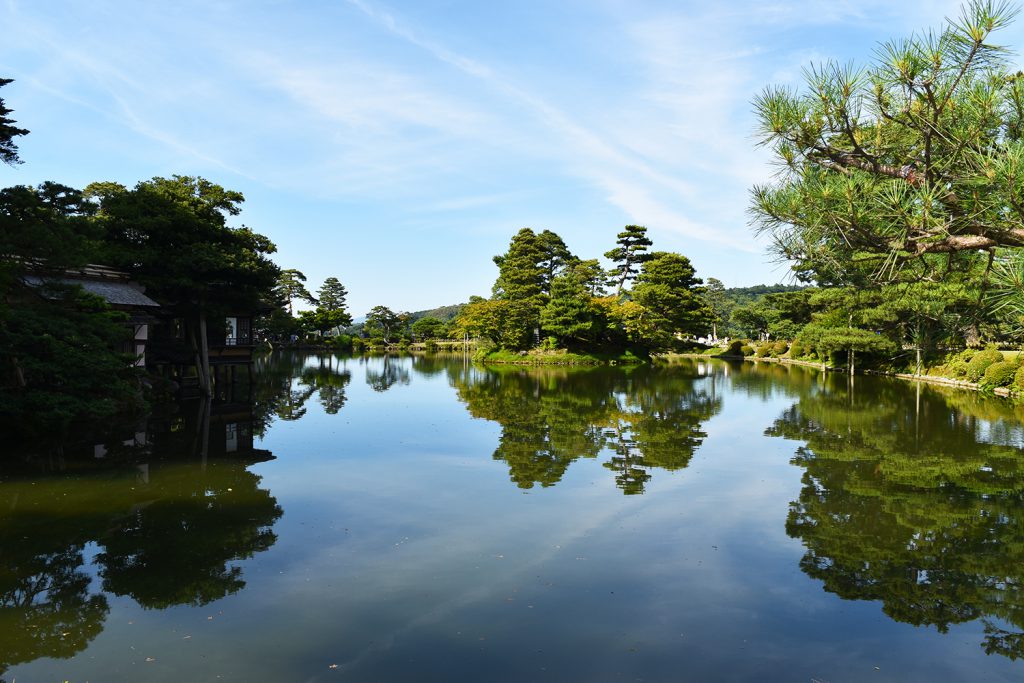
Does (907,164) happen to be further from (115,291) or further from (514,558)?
(115,291)

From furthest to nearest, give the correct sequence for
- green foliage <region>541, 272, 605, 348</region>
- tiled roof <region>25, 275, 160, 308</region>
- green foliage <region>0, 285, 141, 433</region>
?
1. green foliage <region>541, 272, 605, 348</region>
2. tiled roof <region>25, 275, 160, 308</region>
3. green foliage <region>0, 285, 141, 433</region>

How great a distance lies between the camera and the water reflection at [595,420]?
35.3ft

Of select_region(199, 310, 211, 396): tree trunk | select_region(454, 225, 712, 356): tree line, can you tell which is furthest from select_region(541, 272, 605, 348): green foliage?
select_region(199, 310, 211, 396): tree trunk

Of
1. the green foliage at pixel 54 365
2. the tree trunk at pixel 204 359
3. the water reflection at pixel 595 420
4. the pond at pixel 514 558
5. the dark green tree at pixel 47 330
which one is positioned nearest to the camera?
the pond at pixel 514 558

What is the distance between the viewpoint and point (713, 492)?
8.91 metres

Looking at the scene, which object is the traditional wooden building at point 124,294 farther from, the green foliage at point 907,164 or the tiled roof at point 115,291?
the green foliage at point 907,164

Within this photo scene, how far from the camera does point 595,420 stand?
15836 mm

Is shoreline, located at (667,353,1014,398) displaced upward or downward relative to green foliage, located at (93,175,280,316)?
downward

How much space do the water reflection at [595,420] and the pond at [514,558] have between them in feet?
0.50

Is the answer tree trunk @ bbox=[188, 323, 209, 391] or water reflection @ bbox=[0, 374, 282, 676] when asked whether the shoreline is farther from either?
tree trunk @ bbox=[188, 323, 209, 391]

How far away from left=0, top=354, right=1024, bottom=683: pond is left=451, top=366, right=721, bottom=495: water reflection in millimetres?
152

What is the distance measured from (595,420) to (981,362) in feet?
59.7

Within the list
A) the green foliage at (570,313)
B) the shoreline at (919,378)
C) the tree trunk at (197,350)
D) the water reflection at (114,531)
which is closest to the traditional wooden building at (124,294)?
the tree trunk at (197,350)

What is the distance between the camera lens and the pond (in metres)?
4.43
